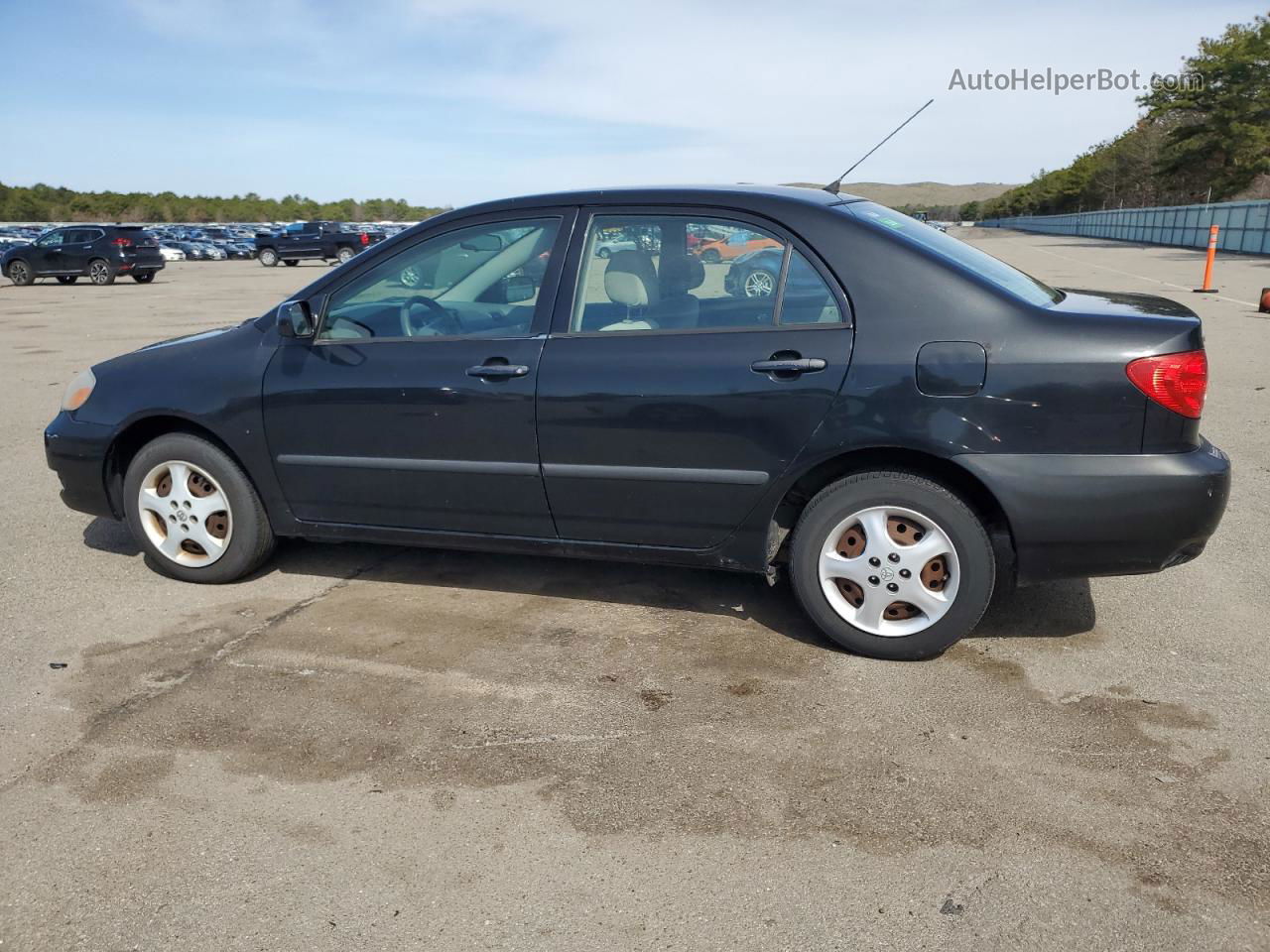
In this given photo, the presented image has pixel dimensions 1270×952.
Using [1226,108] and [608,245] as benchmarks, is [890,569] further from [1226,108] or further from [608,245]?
[1226,108]

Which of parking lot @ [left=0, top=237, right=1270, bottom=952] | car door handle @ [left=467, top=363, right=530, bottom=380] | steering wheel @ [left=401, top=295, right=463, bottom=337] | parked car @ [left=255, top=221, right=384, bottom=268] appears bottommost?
parked car @ [left=255, top=221, right=384, bottom=268]

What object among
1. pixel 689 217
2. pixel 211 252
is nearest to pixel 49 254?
pixel 211 252

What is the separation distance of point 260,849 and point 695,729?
1.31m

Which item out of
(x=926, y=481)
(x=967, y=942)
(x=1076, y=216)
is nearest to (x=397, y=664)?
(x=926, y=481)

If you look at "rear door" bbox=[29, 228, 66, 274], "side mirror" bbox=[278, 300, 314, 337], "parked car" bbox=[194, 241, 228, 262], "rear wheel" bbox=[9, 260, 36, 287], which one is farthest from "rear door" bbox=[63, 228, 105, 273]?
"side mirror" bbox=[278, 300, 314, 337]

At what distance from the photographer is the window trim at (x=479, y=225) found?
13.4ft

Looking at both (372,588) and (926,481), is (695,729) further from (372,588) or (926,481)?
(372,588)

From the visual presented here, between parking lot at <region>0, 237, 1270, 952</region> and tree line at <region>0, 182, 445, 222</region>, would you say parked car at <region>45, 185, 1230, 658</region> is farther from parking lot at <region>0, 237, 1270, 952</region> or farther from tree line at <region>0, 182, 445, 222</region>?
tree line at <region>0, 182, 445, 222</region>

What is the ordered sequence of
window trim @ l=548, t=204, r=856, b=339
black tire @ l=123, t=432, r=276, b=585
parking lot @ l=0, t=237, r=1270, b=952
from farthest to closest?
1. black tire @ l=123, t=432, r=276, b=585
2. window trim @ l=548, t=204, r=856, b=339
3. parking lot @ l=0, t=237, r=1270, b=952

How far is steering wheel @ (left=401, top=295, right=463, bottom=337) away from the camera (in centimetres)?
427

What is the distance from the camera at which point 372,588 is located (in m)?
4.71

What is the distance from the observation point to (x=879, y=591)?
378 centimetres

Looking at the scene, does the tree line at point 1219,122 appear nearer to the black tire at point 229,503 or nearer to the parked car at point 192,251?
the parked car at point 192,251

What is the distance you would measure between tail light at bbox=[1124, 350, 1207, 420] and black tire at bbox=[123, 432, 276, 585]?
137 inches
